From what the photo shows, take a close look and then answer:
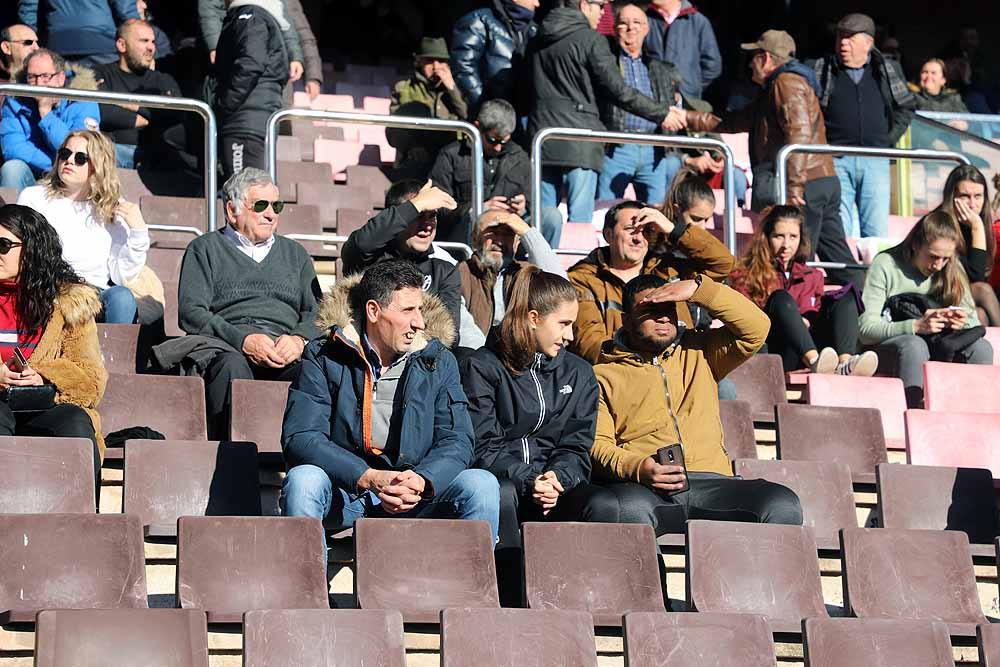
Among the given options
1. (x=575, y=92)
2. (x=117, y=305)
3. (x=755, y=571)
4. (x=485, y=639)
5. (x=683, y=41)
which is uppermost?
(x=683, y=41)

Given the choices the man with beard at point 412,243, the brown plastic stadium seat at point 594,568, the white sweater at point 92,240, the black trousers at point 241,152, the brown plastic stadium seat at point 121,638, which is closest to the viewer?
the brown plastic stadium seat at point 121,638

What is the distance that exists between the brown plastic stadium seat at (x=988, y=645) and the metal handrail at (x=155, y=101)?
3497 mm

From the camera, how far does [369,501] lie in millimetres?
4758

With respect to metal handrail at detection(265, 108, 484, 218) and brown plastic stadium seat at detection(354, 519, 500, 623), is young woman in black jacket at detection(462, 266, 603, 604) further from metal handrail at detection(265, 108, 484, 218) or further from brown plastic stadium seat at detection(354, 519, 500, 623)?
metal handrail at detection(265, 108, 484, 218)

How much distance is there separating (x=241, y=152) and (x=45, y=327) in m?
2.54

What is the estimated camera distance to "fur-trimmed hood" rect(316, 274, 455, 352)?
4969mm

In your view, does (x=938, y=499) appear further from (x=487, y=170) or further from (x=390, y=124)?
(x=390, y=124)

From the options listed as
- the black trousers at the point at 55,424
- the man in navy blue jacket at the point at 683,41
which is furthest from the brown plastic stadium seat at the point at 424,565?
the man in navy blue jacket at the point at 683,41

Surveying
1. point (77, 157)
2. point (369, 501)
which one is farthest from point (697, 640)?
point (77, 157)

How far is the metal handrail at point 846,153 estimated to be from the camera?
756 centimetres

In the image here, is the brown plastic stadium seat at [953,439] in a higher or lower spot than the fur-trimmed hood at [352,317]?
lower

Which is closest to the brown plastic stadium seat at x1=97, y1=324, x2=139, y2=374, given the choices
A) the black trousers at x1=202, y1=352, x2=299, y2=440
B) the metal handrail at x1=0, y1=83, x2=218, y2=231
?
the black trousers at x1=202, y1=352, x2=299, y2=440

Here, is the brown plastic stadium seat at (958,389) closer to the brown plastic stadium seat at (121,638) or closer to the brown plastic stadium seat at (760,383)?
the brown plastic stadium seat at (760,383)

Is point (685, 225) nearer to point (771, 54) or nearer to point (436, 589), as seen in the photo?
point (436, 589)
